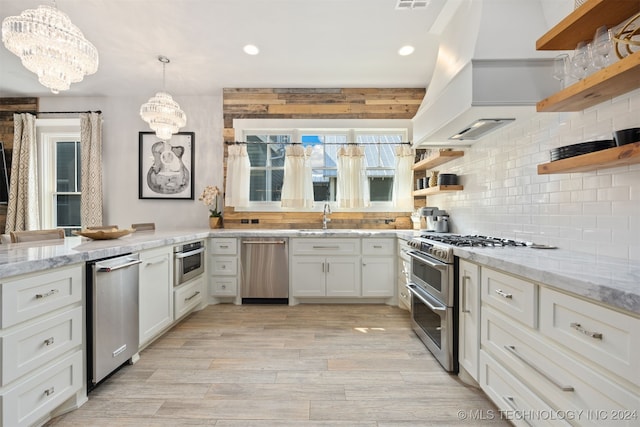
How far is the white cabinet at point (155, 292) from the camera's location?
221cm

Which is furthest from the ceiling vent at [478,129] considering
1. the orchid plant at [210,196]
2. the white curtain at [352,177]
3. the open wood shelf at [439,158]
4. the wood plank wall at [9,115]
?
the wood plank wall at [9,115]

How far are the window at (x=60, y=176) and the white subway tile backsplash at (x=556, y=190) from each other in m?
5.54

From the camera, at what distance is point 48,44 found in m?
1.78

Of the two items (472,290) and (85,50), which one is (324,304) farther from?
(85,50)

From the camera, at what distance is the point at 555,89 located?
1.85 meters

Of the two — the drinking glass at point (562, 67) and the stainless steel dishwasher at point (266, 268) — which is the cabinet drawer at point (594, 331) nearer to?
the drinking glass at point (562, 67)

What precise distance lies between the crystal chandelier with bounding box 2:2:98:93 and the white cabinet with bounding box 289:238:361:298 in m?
2.47

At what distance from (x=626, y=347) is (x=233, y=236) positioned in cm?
330

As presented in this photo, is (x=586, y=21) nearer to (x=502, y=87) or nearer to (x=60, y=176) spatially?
(x=502, y=87)

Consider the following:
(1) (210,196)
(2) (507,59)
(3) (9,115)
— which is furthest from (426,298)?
(3) (9,115)

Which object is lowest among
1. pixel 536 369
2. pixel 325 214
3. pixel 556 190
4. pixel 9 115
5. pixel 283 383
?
pixel 283 383

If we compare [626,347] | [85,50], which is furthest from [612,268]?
[85,50]

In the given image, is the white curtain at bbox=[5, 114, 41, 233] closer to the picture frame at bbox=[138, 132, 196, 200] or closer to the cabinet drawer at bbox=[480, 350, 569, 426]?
the picture frame at bbox=[138, 132, 196, 200]

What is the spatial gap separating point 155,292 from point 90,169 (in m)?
2.96
